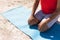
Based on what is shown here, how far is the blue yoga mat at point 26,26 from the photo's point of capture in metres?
1.15

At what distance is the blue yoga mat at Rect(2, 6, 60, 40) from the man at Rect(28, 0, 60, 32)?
0.04m

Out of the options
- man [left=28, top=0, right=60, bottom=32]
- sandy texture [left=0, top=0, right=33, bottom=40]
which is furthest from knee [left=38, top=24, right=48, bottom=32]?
sandy texture [left=0, top=0, right=33, bottom=40]

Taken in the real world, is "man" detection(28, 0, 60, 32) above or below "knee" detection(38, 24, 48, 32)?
above

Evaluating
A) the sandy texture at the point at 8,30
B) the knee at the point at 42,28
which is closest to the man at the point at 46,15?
the knee at the point at 42,28

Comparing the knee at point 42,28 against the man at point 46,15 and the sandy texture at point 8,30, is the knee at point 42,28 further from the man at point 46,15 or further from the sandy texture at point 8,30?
the sandy texture at point 8,30

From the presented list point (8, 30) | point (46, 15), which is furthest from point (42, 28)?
point (8, 30)

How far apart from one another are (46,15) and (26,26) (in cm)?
17

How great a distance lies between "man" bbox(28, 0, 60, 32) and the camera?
1.17 metres

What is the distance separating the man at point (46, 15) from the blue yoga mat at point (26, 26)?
0.12 ft

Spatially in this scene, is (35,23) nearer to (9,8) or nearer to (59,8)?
(59,8)

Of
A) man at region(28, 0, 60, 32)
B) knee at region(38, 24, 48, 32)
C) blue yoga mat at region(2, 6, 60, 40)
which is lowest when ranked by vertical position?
blue yoga mat at region(2, 6, 60, 40)

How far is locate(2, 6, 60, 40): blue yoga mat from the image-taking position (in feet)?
3.77

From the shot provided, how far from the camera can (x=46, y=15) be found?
123cm

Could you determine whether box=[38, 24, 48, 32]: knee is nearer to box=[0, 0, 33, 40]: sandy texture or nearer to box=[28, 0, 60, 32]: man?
box=[28, 0, 60, 32]: man
